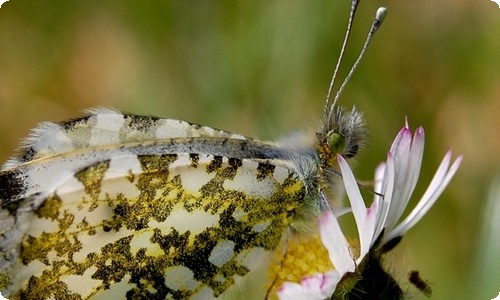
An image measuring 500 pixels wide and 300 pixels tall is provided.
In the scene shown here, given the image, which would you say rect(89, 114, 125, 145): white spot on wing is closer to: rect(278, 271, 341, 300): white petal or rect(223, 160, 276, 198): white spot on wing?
rect(223, 160, 276, 198): white spot on wing

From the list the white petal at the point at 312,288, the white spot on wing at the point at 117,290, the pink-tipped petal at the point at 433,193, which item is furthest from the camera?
the pink-tipped petal at the point at 433,193

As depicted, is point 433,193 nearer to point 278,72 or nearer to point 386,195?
point 386,195

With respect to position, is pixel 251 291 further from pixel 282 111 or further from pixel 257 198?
pixel 282 111

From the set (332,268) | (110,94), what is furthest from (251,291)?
(110,94)

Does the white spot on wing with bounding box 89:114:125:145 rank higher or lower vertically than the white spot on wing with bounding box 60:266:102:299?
higher

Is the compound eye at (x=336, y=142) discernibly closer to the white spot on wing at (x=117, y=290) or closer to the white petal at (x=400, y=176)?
the white petal at (x=400, y=176)

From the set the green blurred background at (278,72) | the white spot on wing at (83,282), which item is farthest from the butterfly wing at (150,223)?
the green blurred background at (278,72)

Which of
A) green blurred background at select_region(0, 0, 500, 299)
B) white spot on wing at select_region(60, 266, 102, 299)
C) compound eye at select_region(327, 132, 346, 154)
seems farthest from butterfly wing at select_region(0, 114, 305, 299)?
green blurred background at select_region(0, 0, 500, 299)
